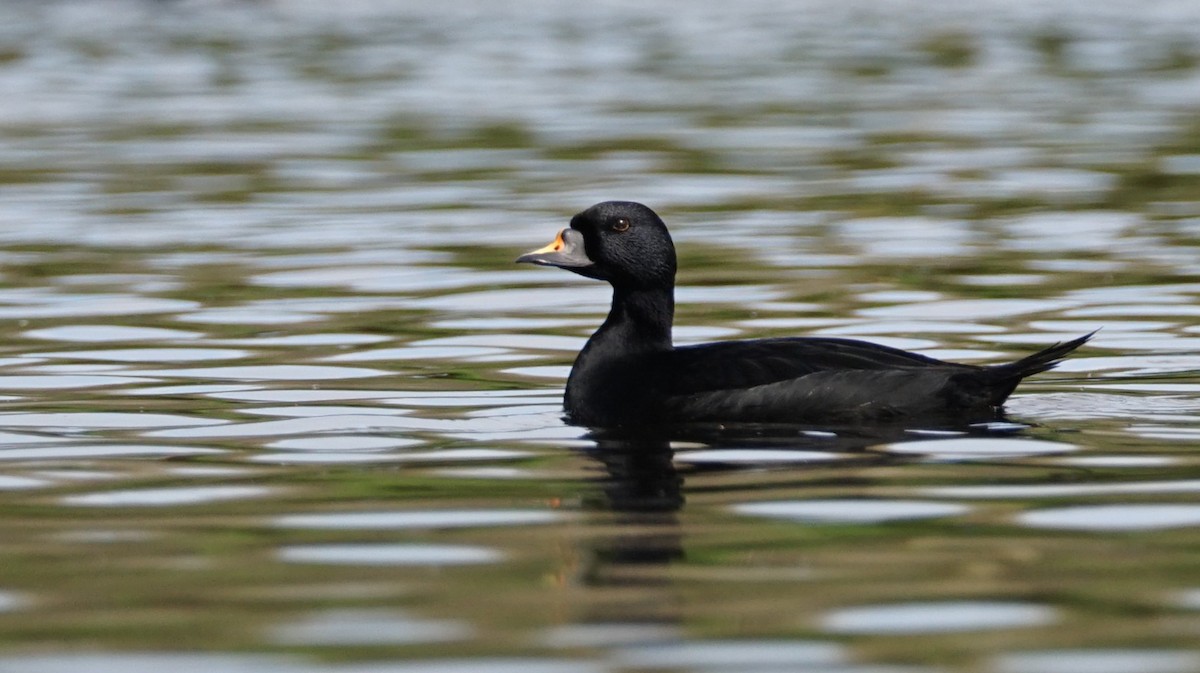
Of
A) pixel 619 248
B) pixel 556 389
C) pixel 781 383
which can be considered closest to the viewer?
pixel 781 383

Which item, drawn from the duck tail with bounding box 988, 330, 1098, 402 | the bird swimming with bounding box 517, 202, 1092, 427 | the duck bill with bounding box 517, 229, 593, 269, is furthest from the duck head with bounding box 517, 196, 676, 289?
the duck tail with bounding box 988, 330, 1098, 402

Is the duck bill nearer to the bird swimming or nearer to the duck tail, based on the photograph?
the bird swimming

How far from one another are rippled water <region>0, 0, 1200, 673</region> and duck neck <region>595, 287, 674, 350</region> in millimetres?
529

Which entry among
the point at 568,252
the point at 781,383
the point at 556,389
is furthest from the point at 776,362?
the point at 556,389

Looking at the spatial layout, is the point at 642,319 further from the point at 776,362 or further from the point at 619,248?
the point at 776,362

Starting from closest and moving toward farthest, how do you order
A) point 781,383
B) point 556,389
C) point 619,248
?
point 781,383 → point 619,248 → point 556,389

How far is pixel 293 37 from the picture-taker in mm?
45500

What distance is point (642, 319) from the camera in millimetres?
9938

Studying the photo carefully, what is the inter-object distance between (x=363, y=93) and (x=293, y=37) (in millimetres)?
14853

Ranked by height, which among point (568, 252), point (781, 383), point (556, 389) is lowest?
point (556, 389)

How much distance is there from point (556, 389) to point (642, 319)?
68cm

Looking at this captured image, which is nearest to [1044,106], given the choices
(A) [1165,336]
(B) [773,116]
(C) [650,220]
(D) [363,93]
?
(B) [773,116]

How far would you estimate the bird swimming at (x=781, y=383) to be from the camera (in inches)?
349

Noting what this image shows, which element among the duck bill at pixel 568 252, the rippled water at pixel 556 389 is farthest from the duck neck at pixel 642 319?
the rippled water at pixel 556 389
